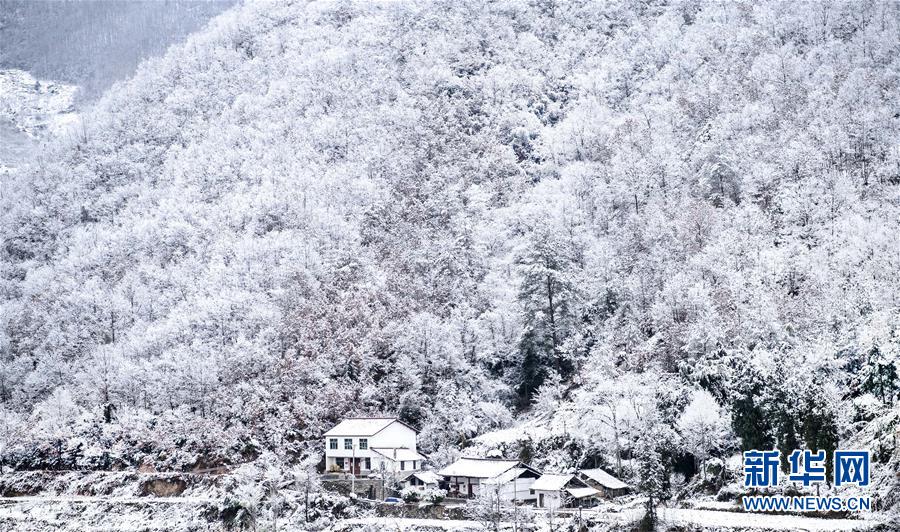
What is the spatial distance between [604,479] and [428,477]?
12041 millimetres

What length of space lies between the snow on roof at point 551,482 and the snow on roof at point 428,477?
24.0 feet

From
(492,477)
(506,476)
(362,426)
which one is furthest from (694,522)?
(362,426)

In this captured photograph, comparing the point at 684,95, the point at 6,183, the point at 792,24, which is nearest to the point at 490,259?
the point at 684,95

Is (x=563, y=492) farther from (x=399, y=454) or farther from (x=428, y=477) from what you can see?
(x=399, y=454)

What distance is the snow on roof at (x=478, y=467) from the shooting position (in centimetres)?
5206

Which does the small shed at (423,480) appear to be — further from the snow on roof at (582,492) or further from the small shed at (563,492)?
the snow on roof at (582,492)

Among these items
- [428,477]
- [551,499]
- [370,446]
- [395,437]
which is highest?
[395,437]

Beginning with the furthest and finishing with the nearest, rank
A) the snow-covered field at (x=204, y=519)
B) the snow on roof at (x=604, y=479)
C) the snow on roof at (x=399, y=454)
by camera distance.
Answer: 1. the snow on roof at (x=399, y=454)
2. the snow on roof at (x=604, y=479)
3. the snow-covered field at (x=204, y=519)

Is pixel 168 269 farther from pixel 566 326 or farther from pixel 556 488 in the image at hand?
pixel 556 488

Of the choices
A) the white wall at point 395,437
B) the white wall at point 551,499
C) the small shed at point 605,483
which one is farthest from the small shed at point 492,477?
the white wall at point 395,437

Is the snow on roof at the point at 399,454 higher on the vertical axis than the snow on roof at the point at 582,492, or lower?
higher

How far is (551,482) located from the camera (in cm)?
4978

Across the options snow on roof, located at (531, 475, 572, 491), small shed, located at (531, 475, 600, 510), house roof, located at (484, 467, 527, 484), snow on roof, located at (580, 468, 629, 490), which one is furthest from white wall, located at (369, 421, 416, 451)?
snow on roof, located at (580, 468, 629, 490)

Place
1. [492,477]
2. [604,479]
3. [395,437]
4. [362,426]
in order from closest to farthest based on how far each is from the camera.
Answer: [604,479], [492,477], [395,437], [362,426]
